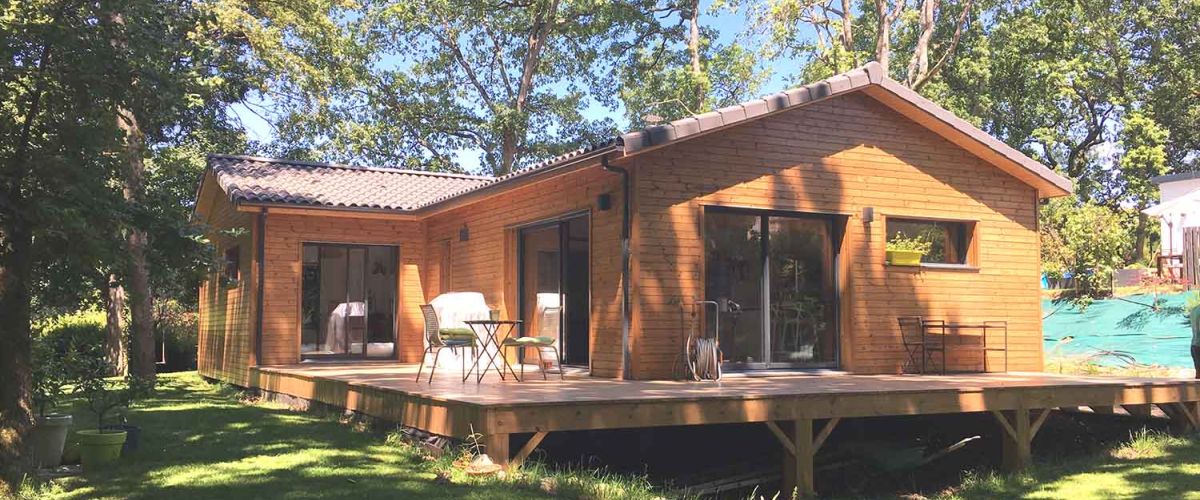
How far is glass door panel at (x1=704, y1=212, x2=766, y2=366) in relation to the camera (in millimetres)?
9023

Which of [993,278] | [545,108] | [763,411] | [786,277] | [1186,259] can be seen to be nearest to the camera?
A: [763,411]

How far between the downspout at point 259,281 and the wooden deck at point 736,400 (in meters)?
2.61

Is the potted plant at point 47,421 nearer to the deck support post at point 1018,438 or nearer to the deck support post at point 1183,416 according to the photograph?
the deck support post at point 1018,438

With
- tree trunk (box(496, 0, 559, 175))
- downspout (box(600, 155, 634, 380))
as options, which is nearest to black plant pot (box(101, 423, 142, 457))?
downspout (box(600, 155, 634, 380))

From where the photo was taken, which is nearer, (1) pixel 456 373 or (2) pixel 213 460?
(2) pixel 213 460

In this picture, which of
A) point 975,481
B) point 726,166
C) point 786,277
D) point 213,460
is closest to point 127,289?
point 213,460

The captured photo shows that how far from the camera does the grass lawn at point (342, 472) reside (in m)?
5.24

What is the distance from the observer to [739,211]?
9148 mm

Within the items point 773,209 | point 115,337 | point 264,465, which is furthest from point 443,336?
point 115,337

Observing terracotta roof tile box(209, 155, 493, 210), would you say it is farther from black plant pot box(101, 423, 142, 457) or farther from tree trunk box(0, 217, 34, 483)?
tree trunk box(0, 217, 34, 483)

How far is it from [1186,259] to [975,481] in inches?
406

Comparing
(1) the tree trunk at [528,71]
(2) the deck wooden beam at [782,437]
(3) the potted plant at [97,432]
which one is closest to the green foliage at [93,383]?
(3) the potted plant at [97,432]

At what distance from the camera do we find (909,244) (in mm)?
9984

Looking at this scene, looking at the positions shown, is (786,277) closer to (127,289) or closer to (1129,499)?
(1129,499)
